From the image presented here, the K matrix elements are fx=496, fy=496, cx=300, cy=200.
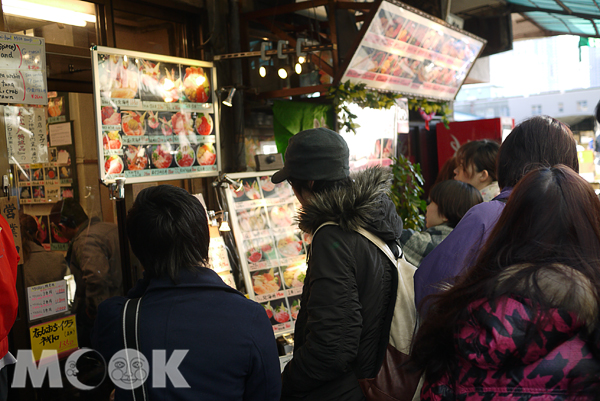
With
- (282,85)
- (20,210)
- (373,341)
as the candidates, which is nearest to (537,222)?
(373,341)

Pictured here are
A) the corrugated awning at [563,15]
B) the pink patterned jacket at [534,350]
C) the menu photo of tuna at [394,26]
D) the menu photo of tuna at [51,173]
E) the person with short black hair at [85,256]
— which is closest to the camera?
the pink patterned jacket at [534,350]

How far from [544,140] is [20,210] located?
328 cm

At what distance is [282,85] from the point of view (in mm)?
5516

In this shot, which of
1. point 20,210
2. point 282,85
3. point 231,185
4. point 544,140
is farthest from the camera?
point 282,85

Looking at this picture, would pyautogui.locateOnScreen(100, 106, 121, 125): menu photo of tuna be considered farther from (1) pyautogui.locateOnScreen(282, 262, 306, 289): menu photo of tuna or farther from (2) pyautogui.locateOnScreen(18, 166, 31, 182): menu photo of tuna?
(1) pyautogui.locateOnScreen(282, 262, 306, 289): menu photo of tuna

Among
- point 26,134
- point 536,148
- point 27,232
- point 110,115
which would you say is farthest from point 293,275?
point 536,148

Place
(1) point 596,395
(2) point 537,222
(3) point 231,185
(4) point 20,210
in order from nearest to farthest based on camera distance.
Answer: (1) point 596,395, (2) point 537,222, (4) point 20,210, (3) point 231,185

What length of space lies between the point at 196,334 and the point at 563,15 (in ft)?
27.4

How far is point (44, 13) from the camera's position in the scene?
3.48 metres

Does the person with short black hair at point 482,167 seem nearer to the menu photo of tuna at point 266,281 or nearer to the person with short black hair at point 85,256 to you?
the menu photo of tuna at point 266,281

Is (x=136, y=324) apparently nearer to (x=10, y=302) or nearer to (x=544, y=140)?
(x=10, y=302)

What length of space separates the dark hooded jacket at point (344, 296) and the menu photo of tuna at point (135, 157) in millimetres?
1856

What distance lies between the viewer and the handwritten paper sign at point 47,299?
3.46m

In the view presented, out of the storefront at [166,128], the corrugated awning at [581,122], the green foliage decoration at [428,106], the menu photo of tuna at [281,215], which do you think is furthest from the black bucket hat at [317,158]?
the corrugated awning at [581,122]
